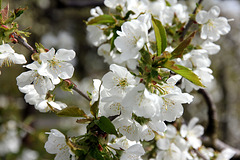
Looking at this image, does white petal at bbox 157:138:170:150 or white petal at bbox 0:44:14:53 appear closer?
white petal at bbox 0:44:14:53

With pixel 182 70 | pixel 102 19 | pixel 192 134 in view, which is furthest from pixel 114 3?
pixel 192 134

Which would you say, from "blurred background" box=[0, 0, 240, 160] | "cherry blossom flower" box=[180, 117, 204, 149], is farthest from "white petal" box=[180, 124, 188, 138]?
"blurred background" box=[0, 0, 240, 160]

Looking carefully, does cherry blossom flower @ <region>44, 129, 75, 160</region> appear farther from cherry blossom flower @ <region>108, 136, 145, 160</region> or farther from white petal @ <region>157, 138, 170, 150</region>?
white petal @ <region>157, 138, 170, 150</region>

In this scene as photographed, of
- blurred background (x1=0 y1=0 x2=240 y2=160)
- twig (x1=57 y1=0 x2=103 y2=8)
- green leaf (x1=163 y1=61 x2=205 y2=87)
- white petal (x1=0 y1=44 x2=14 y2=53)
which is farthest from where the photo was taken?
blurred background (x1=0 y1=0 x2=240 y2=160)

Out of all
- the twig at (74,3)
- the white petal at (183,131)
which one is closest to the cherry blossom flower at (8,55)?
the white petal at (183,131)

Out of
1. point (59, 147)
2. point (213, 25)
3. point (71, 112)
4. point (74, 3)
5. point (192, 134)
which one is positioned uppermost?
point (213, 25)

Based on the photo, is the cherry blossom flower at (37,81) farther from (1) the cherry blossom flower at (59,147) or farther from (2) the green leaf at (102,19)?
(2) the green leaf at (102,19)

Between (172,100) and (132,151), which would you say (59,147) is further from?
(172,100)

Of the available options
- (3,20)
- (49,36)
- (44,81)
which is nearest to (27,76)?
(44,81)

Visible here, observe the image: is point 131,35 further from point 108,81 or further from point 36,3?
point 36,3
